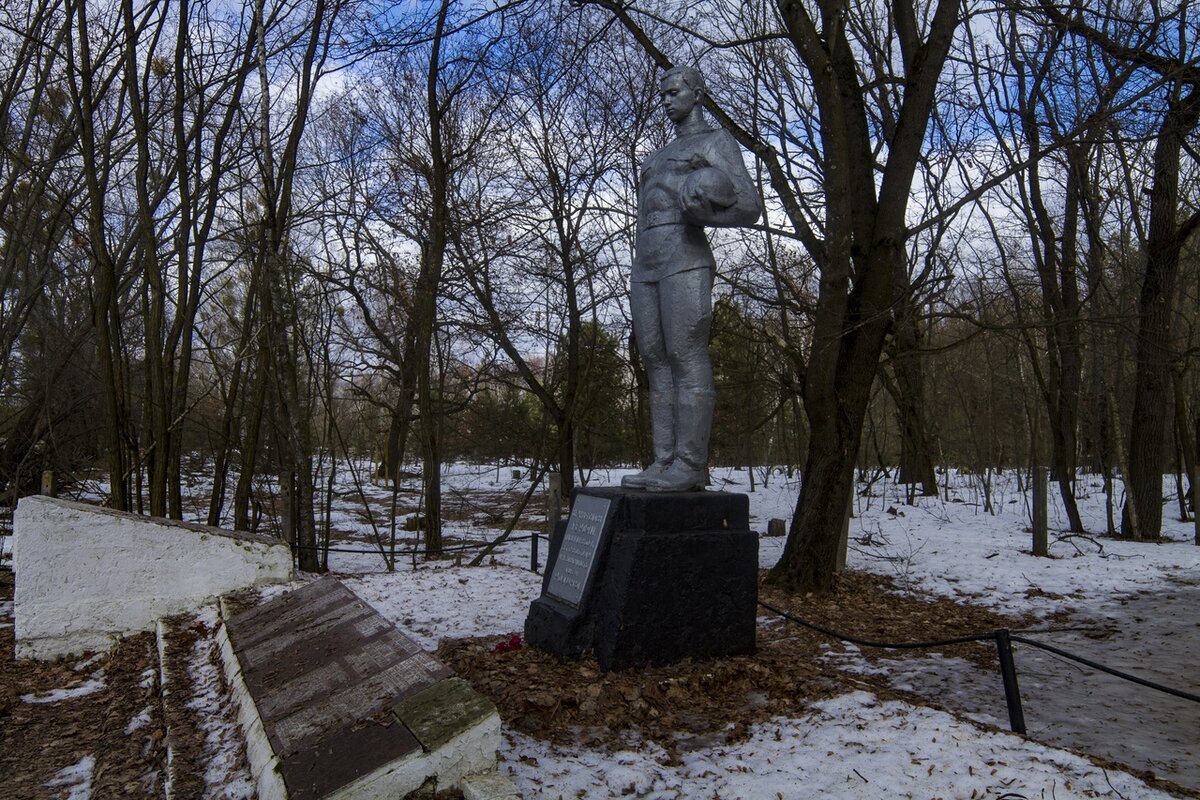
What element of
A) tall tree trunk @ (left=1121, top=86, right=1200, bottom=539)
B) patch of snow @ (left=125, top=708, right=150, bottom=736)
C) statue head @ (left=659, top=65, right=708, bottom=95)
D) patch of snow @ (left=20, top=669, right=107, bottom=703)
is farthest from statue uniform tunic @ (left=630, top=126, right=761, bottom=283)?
tall tree trunk @ (left=1121, top=86, right=1200, bottom=539)

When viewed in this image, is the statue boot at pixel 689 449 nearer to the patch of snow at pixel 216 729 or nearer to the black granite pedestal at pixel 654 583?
the black granite pedestal at pixel 654 583

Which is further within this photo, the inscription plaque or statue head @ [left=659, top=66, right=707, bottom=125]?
statue head @ [left=659, top=66, right=707, bottom=125]

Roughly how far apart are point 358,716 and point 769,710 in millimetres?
2113

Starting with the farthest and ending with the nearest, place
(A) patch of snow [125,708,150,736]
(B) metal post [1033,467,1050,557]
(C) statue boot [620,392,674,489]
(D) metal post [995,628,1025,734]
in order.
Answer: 1. (B) metal post [1033,467,1050,557]
2. (C) statue boot [620,392,674,489]
3. (A) patch of snow [125,708,150,736]
4. (D) metal post [995,628,1025,734]

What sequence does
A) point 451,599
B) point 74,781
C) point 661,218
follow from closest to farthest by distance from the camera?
1. point 74,781
2. point 661,218
3. point 451,599

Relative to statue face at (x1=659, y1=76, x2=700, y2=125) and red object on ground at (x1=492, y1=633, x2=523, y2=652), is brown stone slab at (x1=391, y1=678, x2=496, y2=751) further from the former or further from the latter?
statue face at (x1=659, y1=76, x2=700, y2=125)

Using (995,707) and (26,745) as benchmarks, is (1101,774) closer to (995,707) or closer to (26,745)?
(995,707)

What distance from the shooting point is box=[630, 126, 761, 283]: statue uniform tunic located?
15.6 feet

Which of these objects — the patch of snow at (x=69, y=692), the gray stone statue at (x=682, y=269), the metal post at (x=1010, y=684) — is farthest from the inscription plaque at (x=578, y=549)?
the patch of snow at (x=69, y=692)

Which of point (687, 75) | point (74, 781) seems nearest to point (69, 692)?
point (74, 781)

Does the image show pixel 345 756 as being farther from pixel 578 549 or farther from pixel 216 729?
pixel 578 549

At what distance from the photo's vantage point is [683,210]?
15.6ft

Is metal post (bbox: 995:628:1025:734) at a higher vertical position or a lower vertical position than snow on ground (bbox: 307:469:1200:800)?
higher

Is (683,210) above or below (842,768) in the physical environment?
above
